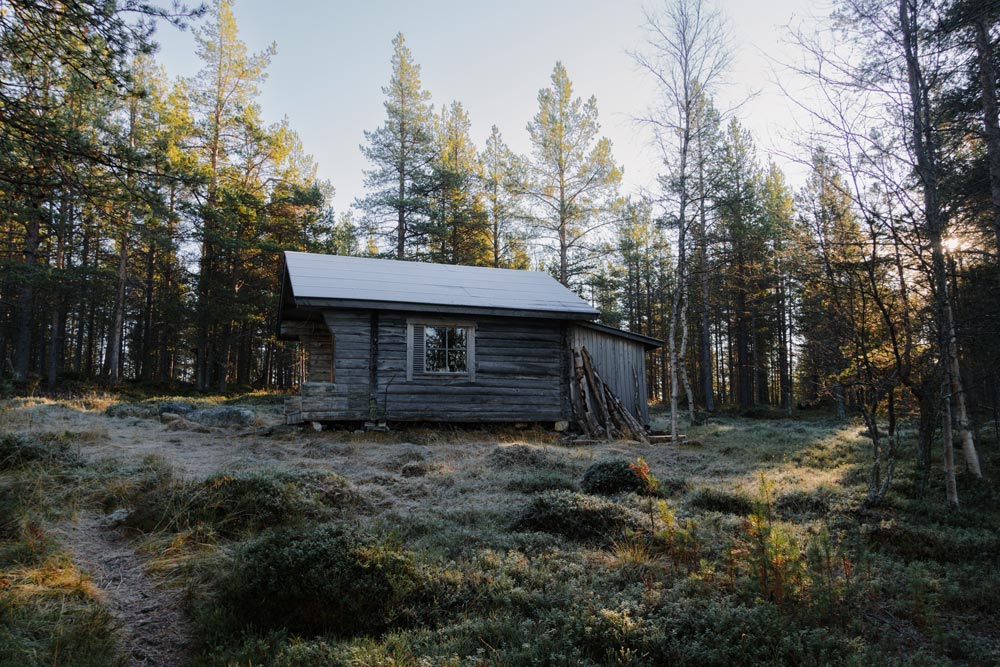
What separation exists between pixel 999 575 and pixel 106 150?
9.57 m

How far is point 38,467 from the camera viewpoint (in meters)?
6.99

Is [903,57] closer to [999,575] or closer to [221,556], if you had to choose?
[999,575]

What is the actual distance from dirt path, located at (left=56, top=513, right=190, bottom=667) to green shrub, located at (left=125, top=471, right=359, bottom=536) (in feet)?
1.30

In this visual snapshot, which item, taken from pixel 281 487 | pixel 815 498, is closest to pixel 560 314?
pixel 815 498

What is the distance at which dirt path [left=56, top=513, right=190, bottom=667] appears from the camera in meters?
3.57

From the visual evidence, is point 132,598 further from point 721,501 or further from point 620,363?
point 620,363

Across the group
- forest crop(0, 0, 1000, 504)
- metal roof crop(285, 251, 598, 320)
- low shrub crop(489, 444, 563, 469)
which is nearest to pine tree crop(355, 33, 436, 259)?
forest crop(0, 0, 1000, 504)

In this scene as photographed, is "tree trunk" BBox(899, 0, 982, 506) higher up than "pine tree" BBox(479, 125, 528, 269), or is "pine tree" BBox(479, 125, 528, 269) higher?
"pine tree" BBox(479, 125, 528, 269)

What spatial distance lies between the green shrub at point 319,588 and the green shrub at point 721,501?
13.9ft

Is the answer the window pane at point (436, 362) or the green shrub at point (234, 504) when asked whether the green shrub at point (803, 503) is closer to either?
the green shrub at point (234, 504)

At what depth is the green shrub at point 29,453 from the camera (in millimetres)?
7074

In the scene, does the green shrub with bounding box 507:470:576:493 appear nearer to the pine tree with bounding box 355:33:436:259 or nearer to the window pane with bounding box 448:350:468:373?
the window pane with bounding box 448:350:468:373

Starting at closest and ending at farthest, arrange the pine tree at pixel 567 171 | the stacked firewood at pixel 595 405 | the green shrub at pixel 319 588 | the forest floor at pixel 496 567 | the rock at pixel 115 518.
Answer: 1. the forest floor at pixel 496 567
2. the green shrub at pixel 319 588
3. the rock at pixel 115 518
4. the stacked firewood at pixel 595 405
5. the pine tree at pixel 567 171

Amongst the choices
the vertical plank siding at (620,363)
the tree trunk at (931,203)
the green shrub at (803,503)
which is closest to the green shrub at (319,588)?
the green shrub at (803,503)
